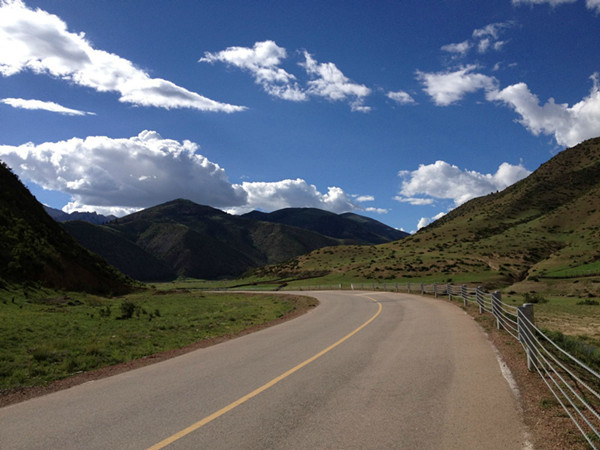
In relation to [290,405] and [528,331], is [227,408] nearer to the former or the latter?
[290,405]

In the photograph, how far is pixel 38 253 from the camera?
122 ft

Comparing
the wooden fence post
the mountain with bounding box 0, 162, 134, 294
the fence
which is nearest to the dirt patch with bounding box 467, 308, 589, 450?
the fence

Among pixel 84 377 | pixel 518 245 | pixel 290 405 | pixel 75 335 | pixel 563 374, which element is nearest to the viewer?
pixel 290 405

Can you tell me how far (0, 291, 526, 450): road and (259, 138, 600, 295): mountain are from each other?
45087 mm

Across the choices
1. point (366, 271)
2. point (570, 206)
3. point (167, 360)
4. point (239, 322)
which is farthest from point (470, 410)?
point (570, 206)

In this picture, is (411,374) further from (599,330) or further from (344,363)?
(599,330)

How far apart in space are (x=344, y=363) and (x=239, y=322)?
13.3 m

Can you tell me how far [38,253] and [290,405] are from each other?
38.8 metres

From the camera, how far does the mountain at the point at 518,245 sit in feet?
222

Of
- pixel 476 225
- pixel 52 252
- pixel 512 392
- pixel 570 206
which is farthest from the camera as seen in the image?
pixel 476 225

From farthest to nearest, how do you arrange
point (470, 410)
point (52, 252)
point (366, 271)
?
point (366, 271), point (52, 252), point (470, 410)

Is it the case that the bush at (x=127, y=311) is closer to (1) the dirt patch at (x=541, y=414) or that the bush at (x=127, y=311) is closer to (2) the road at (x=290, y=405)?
(2) the road at (x=290, y=405)

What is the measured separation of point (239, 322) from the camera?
72.0ft

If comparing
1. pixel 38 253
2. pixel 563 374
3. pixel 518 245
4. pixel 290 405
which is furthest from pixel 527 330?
pixel 518 245
